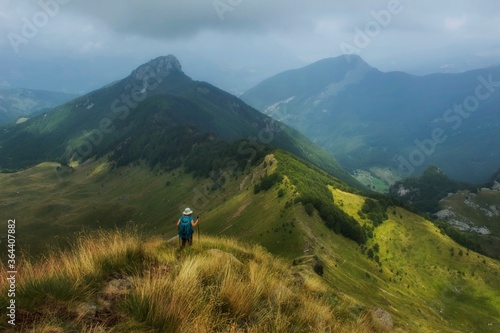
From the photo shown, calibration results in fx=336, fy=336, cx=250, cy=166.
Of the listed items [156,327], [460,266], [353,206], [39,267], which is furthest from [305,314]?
[353,206]

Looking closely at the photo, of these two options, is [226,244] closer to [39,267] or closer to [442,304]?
[39,267]

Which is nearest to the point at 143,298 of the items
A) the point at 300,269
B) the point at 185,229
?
the point at 185,229

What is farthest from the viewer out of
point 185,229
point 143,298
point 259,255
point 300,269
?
point 300,269

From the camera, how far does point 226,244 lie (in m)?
15.8

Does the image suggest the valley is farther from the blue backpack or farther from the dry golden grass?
the blue backpack

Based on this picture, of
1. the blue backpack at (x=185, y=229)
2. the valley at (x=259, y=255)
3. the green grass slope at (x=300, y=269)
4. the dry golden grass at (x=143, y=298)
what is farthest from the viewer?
the blue backpack at (x=185, y=229)

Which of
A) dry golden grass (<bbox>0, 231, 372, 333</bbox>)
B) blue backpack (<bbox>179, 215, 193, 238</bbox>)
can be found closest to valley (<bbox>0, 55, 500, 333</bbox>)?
dry golden grass (<bbox>0, 231, 372, 333</bbox>)

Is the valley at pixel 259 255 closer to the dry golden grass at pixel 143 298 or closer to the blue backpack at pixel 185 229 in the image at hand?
the dry golden grass at pixel 143 298

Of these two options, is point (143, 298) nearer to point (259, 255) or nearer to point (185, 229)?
point (185, 229)

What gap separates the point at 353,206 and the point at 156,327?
8863 cm

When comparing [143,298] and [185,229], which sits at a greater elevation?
[143,298]

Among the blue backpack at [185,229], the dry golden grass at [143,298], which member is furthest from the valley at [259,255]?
the blue backpack at [185,229]

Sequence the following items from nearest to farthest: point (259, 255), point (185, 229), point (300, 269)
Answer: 1. point (259, 255)
2. point (185, 229)
3. point (300, 269)

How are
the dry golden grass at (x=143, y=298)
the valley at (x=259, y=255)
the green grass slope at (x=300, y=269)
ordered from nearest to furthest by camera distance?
the dry golden grass at (x=143, y=298)
the green grass slope at (x=300, y=269)
the valley at (x=259, y=255)
